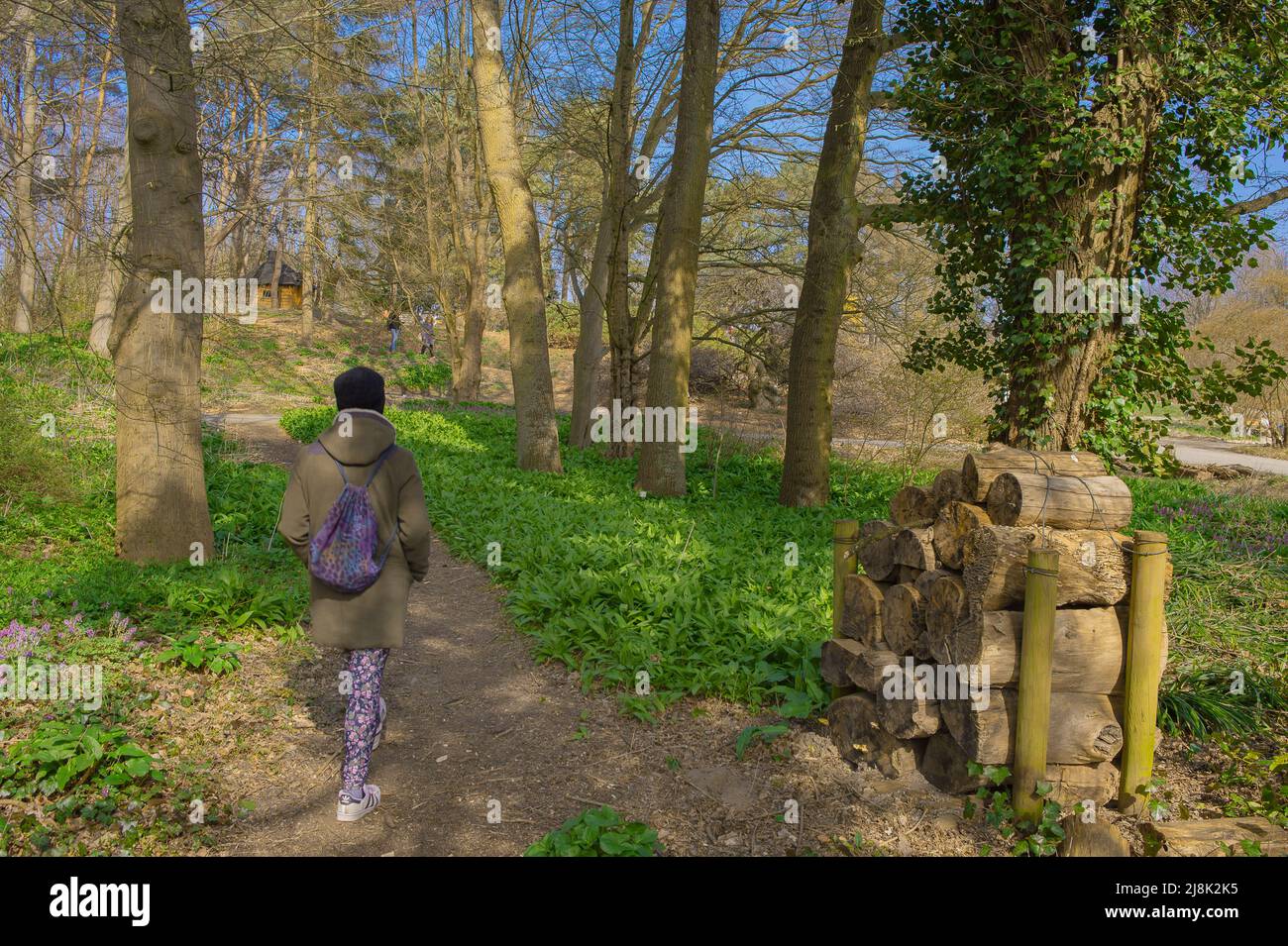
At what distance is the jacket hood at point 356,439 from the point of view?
378 centimetres

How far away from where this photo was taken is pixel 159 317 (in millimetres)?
6652

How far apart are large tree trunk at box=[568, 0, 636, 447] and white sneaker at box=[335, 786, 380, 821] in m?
12.2

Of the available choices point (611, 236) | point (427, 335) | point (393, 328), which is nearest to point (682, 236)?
point (611, 236)

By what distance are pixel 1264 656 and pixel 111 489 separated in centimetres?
1023

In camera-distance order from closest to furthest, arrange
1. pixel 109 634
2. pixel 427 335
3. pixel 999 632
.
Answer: pixel 999 632, pixel 109 634, pixel 427 335

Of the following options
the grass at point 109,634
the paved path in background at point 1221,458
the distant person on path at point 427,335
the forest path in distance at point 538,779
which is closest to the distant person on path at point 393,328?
the distant person on path at point 427,335

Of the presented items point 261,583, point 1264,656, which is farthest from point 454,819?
point 1264,656

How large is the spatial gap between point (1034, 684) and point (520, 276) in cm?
1062

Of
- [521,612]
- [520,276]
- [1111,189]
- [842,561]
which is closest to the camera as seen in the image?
[842,561]

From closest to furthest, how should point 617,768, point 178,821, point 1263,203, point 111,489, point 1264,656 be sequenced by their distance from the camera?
point 178,821, point 617,768, point 1264,656, point 1263,203, point 111,489

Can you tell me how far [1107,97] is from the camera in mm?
6289

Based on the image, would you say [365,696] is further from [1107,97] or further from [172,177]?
[1107,97]

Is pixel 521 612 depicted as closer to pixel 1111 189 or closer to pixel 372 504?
pixel 372 504

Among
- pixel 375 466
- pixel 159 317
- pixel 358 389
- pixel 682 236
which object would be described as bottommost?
pixel 375 466
